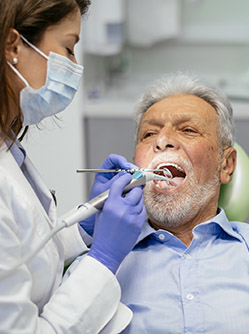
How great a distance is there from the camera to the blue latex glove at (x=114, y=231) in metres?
1.29

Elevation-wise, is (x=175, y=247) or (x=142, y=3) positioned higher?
(x=142, y=3)

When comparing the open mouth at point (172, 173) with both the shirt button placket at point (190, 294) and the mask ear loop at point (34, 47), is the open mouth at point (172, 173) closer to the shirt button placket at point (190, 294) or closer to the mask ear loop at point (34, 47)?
the shirt button placket at point (190, 294)

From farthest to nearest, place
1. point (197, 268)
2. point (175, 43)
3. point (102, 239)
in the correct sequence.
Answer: point (175, 43)
point (197, 268)
point (102, 239)

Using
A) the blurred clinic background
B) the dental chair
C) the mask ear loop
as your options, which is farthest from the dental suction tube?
the blurred clinic background

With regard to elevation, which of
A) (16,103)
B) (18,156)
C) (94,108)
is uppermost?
(16,103)

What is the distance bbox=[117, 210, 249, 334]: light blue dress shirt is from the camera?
1438mm

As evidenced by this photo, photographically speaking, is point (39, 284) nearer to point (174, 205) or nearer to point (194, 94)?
point (174, 205)

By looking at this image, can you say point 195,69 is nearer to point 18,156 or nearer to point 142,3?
point 142,3

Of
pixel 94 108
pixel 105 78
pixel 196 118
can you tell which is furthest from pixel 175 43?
pixel 196 118

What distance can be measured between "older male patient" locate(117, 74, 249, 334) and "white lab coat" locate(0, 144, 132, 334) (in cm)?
20

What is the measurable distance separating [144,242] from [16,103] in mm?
671

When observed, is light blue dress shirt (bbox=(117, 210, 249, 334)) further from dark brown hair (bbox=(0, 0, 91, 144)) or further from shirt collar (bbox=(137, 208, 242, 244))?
dark brown hair (bbox=(0, 0, 91, 144))

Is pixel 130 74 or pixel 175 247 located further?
pixel 130 74

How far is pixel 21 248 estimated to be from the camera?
1183 mm
